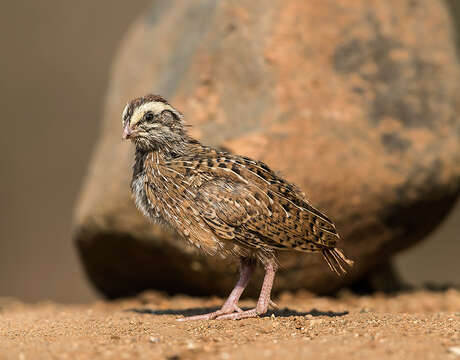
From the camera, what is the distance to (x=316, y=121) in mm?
8672

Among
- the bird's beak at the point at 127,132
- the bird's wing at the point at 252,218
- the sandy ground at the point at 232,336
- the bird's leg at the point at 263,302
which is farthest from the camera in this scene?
the bird's beak at the point at 127,132

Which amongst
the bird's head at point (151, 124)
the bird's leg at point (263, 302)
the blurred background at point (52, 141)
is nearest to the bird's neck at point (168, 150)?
the bird's head at point (151, 124)

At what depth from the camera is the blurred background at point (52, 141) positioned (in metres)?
18.1

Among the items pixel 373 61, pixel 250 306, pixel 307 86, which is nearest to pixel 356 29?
pixel 373 61

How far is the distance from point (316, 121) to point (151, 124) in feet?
8.76

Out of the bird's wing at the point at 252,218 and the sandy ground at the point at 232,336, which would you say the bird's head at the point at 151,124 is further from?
the sandy ground at the point at 232,336

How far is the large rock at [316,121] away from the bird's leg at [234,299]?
1.86m

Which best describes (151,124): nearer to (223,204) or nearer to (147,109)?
(147,109)

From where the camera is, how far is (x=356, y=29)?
30.6 feet

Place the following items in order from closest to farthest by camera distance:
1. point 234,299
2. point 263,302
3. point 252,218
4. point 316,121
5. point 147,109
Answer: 1. point 252,218
2. point 263,302
3. point 234,299
4. point 147,109
5. point 316,121

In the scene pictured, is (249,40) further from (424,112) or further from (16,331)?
(16,331)

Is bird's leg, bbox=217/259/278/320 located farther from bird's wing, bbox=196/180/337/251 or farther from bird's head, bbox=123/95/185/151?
bird's head, bbox=123/95/185/151

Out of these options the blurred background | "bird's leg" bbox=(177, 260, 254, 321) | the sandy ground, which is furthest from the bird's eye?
the blurred background

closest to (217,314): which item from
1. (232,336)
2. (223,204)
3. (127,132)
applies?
(232,336)
